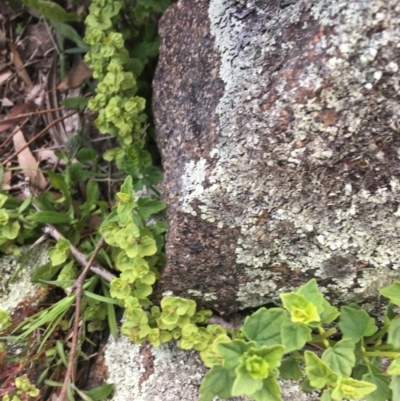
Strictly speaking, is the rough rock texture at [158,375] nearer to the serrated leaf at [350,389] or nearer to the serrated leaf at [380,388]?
the serrated leaf at [380,388]

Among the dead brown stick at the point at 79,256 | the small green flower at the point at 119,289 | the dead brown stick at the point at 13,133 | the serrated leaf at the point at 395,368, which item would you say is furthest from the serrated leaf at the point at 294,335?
the dead brown stick at the point at 13,133

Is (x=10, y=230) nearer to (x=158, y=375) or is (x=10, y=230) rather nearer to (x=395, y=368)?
(x=158, y=375)

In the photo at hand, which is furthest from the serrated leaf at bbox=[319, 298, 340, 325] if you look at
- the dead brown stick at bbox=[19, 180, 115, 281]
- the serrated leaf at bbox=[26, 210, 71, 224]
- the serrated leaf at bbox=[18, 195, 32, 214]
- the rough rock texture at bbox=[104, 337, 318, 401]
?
the serrated leaf at bbox=[18, 195, 32, 214]

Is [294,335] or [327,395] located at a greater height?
[294,335]

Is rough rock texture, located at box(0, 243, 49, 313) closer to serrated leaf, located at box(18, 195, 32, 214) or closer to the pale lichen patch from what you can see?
serrated leaf, located at box(18, 195, 32, 214)

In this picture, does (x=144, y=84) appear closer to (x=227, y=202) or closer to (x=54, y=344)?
(x=227, y=202)

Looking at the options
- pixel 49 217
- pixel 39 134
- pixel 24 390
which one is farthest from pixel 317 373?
pixel 39 134
